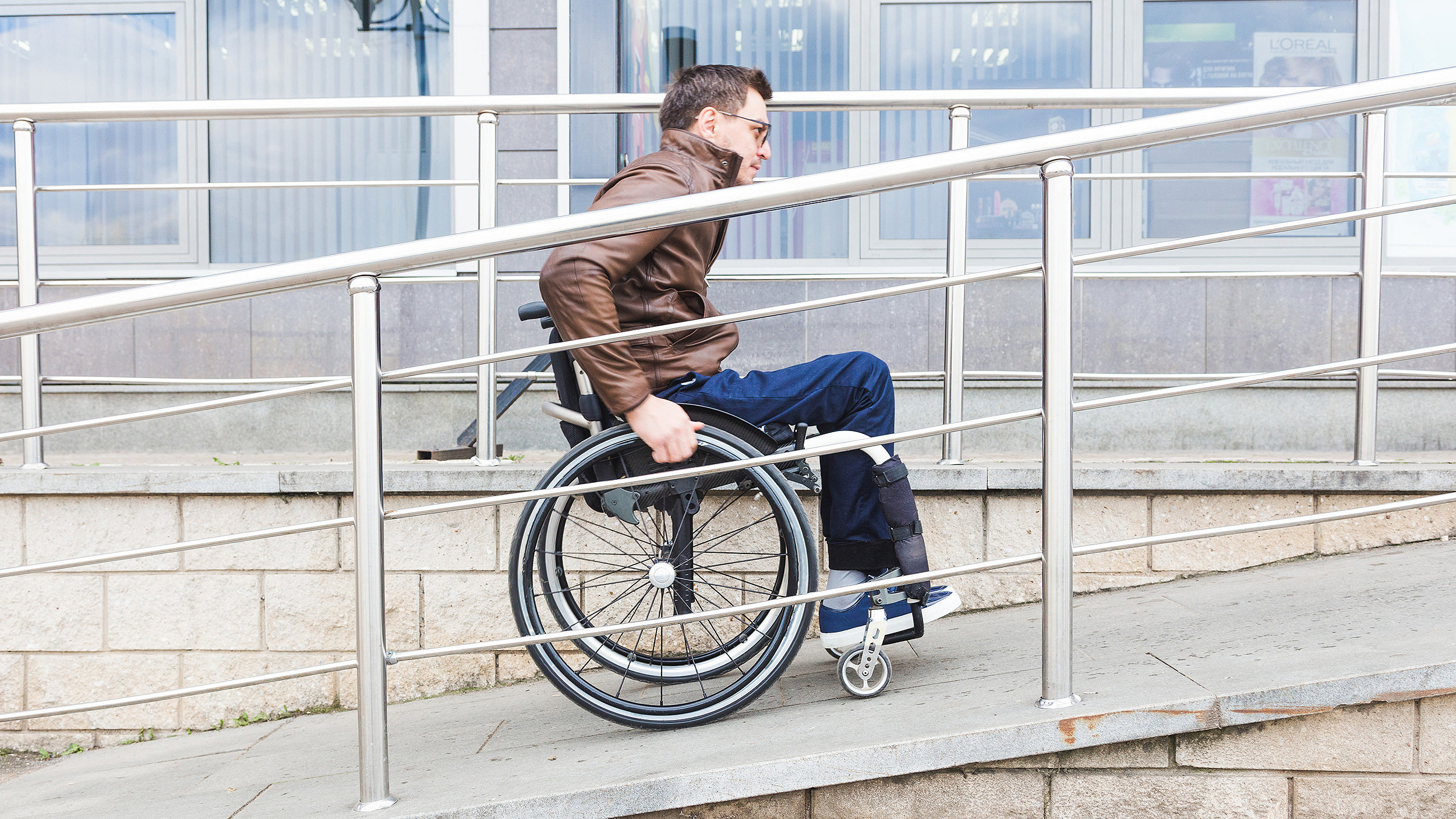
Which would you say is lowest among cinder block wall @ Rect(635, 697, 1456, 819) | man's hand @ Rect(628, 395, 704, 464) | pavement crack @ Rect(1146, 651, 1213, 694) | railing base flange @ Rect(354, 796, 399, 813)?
railing base flange @ Rect(354, 796, 399, 813)

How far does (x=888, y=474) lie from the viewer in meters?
1.96

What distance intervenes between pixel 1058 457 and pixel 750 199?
72cm

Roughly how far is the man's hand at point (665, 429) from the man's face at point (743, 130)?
64cm

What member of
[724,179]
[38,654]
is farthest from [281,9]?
[724,179]

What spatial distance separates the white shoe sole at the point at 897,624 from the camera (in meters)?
2.02

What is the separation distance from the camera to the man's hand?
1930 millimetres

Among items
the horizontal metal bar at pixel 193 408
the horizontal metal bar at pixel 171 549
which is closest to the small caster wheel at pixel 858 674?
the horizontal metal bar at pixel 171 549

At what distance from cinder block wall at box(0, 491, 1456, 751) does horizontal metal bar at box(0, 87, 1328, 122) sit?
111 cm

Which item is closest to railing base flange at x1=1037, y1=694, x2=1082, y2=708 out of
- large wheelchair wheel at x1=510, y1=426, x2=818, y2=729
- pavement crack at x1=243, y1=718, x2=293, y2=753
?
large wheelchair wheel at x1=510, y1=426, x2=818, y2=729

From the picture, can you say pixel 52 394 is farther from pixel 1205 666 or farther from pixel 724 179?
pixel 1205 666

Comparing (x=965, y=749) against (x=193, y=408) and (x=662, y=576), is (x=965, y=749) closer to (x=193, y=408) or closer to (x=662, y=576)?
(x=662, y=576)

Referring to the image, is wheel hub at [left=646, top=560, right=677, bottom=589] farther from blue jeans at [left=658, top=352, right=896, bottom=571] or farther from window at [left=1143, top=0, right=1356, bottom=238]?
window at [left=1143, top=0, right=1356, bottom=238]

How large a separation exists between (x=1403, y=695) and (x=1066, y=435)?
2.41ft

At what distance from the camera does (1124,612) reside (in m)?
2.41
